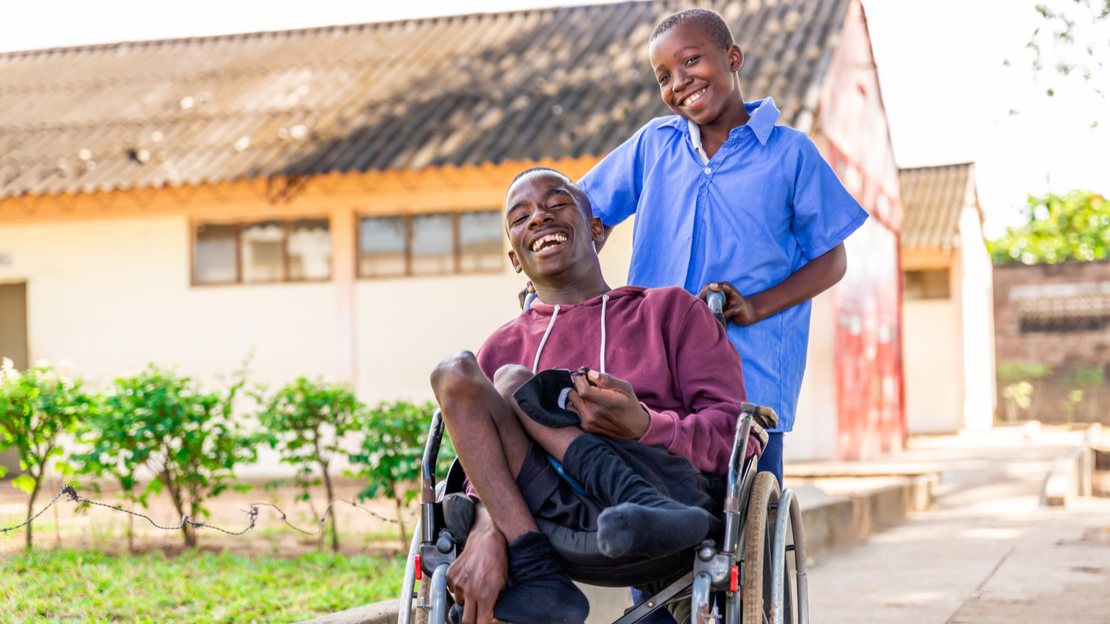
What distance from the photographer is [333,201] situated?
1117cm

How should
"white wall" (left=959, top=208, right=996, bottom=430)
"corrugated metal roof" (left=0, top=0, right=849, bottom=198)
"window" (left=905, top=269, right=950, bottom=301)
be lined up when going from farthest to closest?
"white wall" (left=959, top=208, right=996, bottom=430), "window" (left=905, top=269, right=950, bottom=301), "corrugated metal roof" (left=0, top=0, right=849, bottom=198)

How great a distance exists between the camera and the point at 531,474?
92.2 inches

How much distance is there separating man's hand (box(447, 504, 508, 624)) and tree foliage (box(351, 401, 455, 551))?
3.15 metres

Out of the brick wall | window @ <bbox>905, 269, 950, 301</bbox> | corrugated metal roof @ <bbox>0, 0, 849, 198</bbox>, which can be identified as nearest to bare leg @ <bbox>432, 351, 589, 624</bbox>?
corrugated metal roof @ <bbox>0, 0, 849, 198</bbox>

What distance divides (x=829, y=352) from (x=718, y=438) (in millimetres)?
9435

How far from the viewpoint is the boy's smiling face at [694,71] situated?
9.77 feet

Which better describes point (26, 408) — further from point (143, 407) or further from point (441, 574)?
point (441, 574)

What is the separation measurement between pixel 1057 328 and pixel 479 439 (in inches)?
1083

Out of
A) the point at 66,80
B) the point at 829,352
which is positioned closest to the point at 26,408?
the point at 829,352

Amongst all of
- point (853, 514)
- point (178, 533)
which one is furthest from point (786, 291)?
point (853, 514)

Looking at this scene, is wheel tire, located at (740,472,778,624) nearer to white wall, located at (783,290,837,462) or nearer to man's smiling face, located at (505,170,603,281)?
Result: man's smiling face, located at (505,170,603,281)

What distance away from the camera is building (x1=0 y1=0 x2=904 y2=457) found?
1052 centimetres

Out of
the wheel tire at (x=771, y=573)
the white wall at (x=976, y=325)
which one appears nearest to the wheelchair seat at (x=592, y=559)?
the wheel tire at (x=771, y=573)

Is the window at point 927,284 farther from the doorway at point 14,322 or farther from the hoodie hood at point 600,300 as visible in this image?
the hoodie hood at point 600,300
